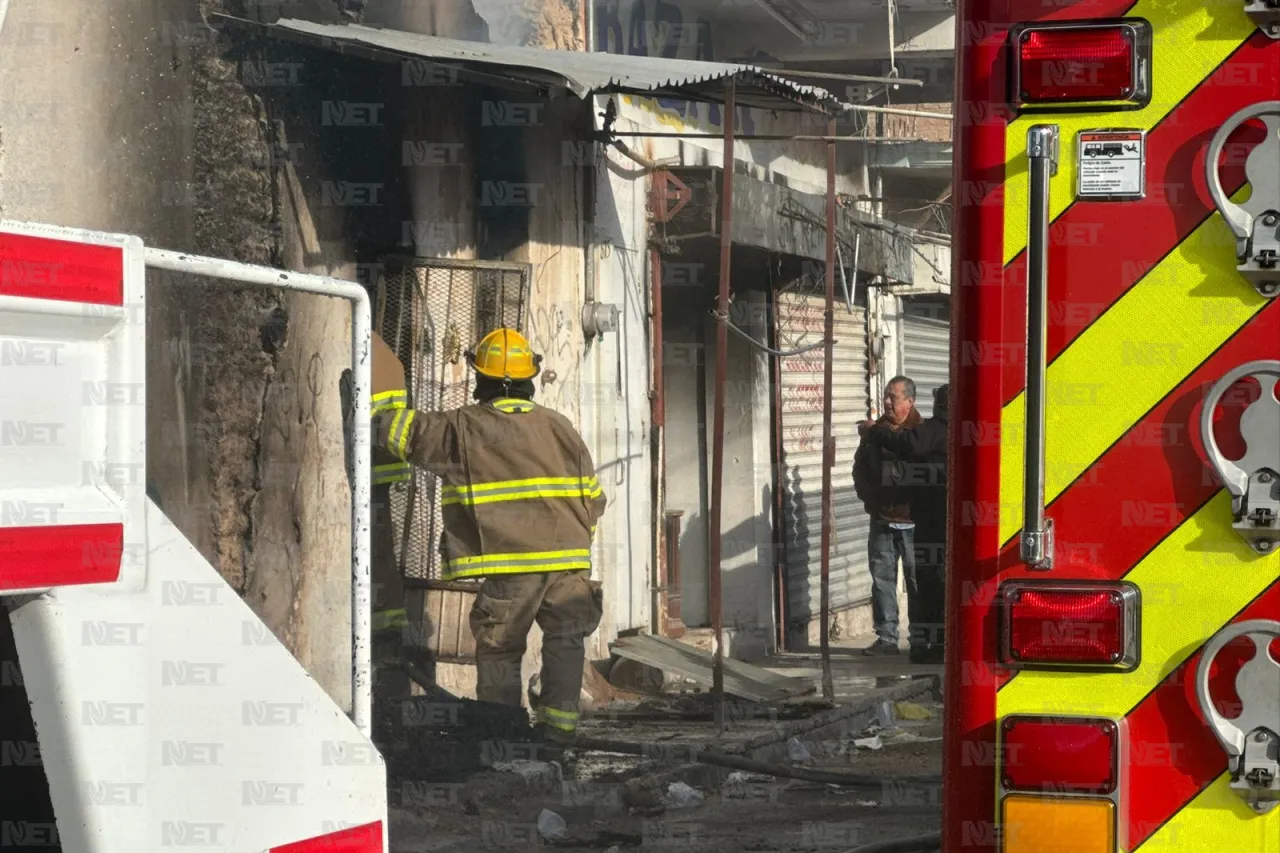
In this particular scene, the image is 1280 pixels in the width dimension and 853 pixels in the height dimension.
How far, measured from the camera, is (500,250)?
930cm

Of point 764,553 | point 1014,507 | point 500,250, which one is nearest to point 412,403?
point 500,250

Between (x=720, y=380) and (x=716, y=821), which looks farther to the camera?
(x=720, y=380)

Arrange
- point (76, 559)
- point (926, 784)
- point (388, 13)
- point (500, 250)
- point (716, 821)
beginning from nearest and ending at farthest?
point (76, 559), point (716, 821), point (926, 784), point (388, 13), point (500, 250)

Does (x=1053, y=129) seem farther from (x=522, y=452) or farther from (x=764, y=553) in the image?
(x=764, y=553)

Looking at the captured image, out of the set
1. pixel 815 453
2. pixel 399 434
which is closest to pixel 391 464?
pixel 399 434

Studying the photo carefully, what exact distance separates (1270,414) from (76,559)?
155cm

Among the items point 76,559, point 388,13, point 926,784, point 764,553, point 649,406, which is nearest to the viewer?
point 76,559

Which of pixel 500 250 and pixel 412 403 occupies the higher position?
pixel 500 250

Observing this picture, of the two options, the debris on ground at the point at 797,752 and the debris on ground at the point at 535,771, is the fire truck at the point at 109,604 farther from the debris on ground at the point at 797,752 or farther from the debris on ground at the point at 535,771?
the debris on ground at the point at 797,752

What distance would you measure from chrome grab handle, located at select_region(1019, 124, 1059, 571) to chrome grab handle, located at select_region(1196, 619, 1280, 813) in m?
0.26

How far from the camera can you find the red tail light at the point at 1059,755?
7.72ft

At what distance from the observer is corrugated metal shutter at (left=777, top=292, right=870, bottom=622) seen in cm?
1352

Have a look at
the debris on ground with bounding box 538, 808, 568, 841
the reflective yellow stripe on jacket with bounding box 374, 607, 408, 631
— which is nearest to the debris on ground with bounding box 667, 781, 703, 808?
the debris on ground with bounding box 538, 808, 568, 841

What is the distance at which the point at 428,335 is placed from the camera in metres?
8.68
